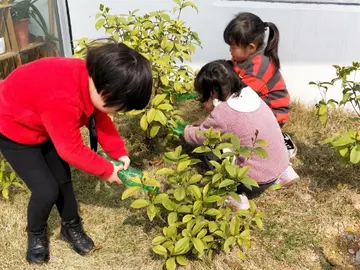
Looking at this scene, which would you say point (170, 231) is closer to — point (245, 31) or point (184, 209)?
point (184, 209)

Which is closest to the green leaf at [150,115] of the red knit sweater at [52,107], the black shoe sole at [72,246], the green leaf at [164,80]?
the green leaf at [164,80]

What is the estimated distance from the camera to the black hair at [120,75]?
5.14 ft

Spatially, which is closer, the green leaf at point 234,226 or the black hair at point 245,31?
the green leaf at point 234,226

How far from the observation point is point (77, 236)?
2.29 m

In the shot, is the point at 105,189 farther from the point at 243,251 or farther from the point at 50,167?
the point at 243,251

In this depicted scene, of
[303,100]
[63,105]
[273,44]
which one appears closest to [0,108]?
[63,105]

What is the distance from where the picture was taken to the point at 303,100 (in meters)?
3.62

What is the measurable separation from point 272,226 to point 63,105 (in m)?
1.43

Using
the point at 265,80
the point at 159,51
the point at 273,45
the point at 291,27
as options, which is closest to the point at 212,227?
the point at 159,51

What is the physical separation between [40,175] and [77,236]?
50 centimetres

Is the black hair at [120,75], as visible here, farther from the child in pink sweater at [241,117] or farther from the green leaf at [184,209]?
the child in pink sweater at [241,117]

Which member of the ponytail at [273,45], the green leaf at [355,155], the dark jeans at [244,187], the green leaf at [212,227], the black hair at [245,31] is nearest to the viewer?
the green leaf at [212,227]

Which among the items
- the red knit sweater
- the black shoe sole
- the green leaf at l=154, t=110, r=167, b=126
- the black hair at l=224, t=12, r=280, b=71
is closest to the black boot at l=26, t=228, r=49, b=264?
the black shoe sole

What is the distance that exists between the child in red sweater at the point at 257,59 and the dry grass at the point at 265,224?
1.23 ft
